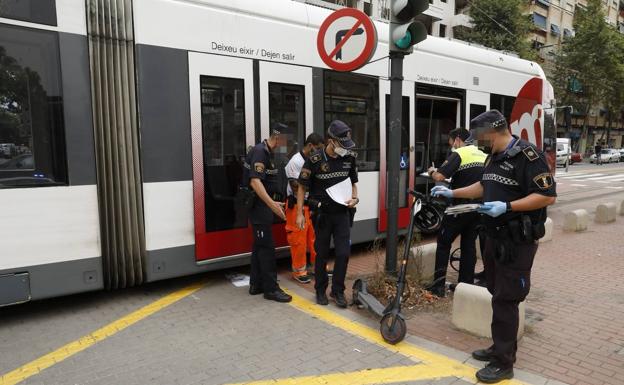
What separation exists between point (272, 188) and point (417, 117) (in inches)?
119

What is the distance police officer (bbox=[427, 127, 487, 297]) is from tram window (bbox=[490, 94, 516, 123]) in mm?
3507

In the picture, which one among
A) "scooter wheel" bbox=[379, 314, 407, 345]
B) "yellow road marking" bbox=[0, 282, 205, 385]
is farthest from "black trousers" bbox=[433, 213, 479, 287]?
"yellow road marking" bbox=[0, 282, 205, 385]

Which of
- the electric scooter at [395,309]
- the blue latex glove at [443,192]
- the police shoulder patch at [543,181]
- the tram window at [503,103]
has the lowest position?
the electric scooter at [395,309]

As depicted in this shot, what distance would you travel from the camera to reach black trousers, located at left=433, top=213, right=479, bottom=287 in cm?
486

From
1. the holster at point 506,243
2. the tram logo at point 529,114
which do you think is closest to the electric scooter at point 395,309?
the holster at point 506,243

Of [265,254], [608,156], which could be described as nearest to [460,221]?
[265,254]

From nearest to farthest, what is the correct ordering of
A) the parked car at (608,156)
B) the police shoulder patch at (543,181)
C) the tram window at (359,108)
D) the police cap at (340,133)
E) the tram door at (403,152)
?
the police shoulder patch at (543,181), the police cap at (340,133), the tram window at (359,108), the tram door at (403,152), the parked car at (608,156)

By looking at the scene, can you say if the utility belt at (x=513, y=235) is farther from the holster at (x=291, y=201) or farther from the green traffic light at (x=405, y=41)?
the holster at (x=291, y=201)

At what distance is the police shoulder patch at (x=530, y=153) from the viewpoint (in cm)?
309

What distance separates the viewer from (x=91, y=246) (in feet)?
13.8

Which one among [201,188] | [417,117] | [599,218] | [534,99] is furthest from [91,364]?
[599,218]

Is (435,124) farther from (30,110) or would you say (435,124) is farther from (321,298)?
(30,110)

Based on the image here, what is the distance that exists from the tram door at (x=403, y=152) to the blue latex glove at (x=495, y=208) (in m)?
2.93

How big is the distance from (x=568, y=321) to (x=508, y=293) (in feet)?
→ 5.21
